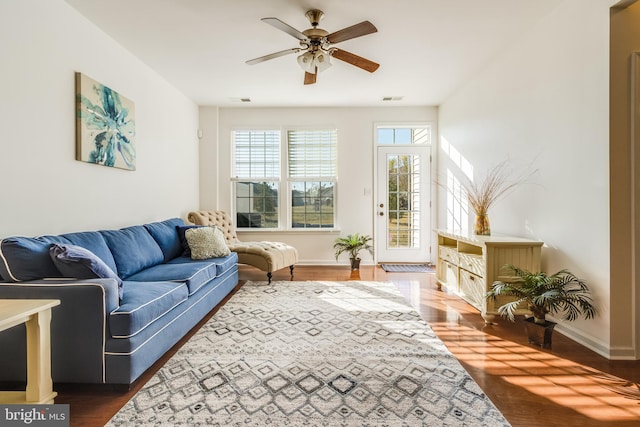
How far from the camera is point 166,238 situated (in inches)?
135

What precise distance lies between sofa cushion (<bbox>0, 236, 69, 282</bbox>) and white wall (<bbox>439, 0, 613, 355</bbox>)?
3.56 meters

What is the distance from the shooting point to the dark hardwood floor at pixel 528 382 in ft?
5.16

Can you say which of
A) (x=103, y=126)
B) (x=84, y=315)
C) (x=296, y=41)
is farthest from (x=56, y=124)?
(x=296, y=41)

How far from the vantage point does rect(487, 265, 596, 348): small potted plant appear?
2.22 metres

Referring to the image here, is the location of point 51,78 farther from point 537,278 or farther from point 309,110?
point 537,278

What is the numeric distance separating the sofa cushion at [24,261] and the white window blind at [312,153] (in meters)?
3.78

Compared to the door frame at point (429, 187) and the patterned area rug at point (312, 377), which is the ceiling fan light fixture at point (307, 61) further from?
the door frame at point (429, 187)

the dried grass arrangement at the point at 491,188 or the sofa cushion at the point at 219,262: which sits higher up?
the dried grass arrangement at the point at 491,188

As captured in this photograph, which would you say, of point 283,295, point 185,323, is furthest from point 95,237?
point 283,295

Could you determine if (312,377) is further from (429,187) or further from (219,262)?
(429,187)

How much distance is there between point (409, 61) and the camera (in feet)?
11.8

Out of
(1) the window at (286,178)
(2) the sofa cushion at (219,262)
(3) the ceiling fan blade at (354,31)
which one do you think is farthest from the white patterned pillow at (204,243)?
(3) the ceiling fan blade at (354,31)

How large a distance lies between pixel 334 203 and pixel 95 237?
3530mm

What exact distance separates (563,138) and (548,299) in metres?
1.30
